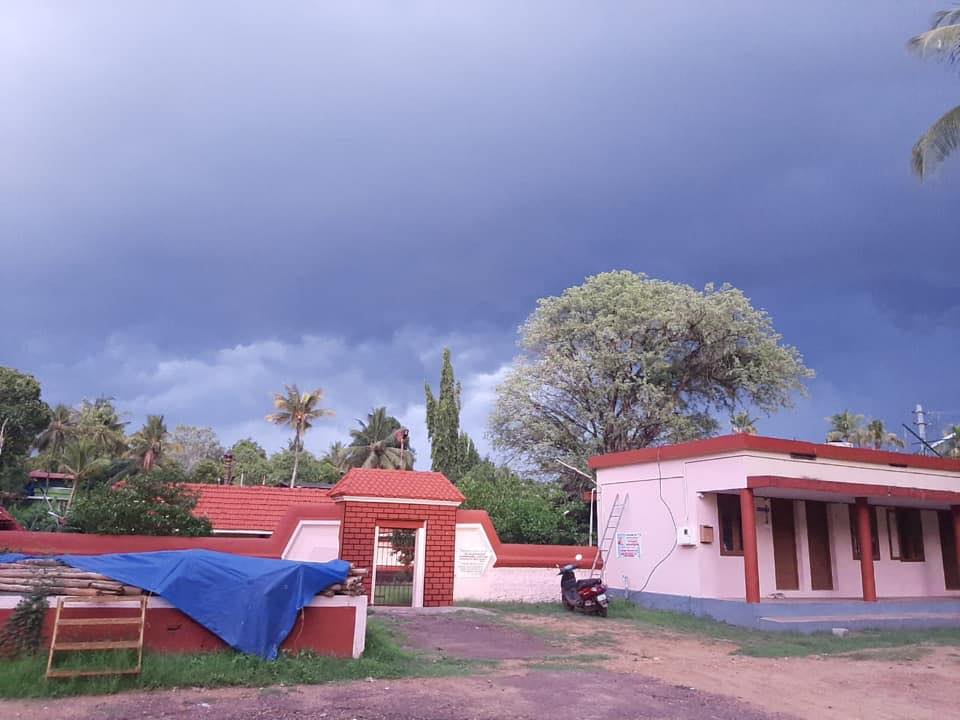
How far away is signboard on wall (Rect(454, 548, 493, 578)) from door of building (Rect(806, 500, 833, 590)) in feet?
26.0

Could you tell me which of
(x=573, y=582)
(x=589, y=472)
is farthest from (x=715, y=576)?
(x=589, y=472)

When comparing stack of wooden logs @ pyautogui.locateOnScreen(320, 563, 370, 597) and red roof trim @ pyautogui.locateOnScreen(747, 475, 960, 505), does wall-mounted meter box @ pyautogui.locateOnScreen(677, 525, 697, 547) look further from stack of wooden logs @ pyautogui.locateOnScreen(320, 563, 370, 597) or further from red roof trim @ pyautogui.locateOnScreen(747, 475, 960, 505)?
stack of wooden logs @ pyautogui.locateOnScreen(320, 563, 370, 597)

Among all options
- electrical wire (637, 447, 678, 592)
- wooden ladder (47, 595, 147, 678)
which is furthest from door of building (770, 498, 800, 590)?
wooden ladder (47, 595, 147, 678)

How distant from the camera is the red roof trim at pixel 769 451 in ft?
50.8

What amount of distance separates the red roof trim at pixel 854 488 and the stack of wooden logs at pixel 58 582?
11.7m

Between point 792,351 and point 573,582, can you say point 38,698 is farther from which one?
point 792,351

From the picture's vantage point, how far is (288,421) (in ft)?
148

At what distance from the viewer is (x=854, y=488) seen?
1602 cm

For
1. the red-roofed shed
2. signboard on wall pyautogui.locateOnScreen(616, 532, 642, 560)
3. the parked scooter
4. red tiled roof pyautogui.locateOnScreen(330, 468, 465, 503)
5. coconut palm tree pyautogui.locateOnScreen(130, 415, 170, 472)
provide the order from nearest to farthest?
the parked scooter → the red-roofed shed → red tiled roof pyautogui.locateOnScreen(330, 468, 465, 503) → signboard on wall pyautogui.locateOnScreen(616, 532, 642, 560) → coconut palm tree pyautogui.locateOnScreen(130, 415, 170, 472)

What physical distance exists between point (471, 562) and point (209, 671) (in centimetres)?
986

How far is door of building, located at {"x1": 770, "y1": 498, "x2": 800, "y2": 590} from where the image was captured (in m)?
17.4

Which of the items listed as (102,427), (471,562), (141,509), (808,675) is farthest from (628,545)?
(102,427)

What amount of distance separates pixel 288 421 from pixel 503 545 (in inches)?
1193

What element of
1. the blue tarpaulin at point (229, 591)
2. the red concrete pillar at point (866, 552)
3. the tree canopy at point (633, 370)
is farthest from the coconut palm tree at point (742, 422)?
the blue tarpaulin at point (229, 591)
